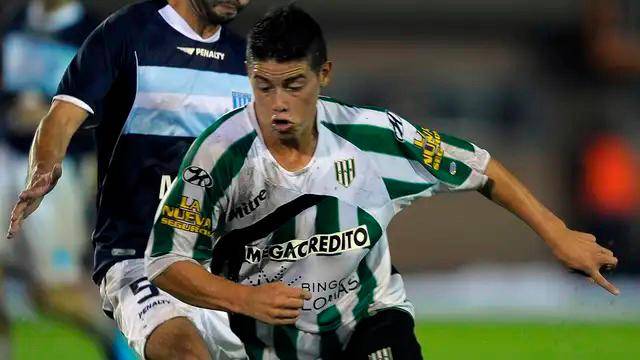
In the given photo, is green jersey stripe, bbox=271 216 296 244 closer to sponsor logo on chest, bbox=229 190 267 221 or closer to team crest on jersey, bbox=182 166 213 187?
sponsor logo on chest, bbox=229 190 267 221

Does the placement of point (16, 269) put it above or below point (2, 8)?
below

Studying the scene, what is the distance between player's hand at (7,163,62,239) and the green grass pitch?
4700 millimetres

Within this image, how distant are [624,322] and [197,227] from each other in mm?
8903

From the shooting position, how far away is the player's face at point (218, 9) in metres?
5.31

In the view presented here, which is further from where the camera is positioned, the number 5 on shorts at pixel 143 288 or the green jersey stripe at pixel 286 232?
the number 5 on shorts at pixel 143 288

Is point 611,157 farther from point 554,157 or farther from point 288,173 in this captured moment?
point 288,173

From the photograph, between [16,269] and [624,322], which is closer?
[16,269]

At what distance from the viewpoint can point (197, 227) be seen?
14.3 ft

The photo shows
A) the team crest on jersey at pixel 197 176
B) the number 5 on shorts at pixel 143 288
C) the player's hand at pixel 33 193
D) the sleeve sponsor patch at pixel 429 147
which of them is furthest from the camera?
the number 5 on shorts at pixel 143 288

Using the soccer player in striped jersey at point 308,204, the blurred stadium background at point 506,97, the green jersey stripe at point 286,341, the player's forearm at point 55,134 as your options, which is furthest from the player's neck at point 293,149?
the blurred stadium background at point 506,97

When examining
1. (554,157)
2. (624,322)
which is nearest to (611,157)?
(554,157)

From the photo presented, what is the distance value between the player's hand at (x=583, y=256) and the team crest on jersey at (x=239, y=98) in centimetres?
151

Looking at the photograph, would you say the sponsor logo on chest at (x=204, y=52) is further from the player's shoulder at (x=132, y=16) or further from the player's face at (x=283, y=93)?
the player's face at (x=283, y=93)

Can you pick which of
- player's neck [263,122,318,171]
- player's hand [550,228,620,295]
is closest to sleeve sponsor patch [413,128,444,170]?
player's neck [263,122,318,171]
